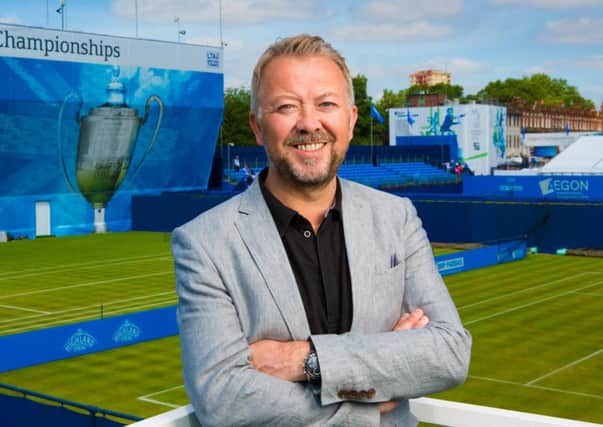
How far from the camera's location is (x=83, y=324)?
1948cm

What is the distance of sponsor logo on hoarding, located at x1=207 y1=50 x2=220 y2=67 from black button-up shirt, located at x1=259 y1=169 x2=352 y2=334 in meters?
51.6

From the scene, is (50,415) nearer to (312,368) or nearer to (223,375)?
(223,375)

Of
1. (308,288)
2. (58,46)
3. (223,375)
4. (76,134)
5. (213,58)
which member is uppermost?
(213,58)

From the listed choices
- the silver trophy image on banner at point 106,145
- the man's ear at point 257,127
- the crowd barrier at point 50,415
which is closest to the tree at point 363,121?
the silver trophy image on banner at point 106,145

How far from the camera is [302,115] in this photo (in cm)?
325

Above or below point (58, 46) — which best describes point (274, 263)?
below

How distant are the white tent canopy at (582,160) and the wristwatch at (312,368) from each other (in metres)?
55.1

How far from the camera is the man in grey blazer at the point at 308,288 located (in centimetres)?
300

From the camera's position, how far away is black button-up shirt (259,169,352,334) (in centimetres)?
323

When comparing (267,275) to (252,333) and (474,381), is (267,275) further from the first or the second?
(474,381)

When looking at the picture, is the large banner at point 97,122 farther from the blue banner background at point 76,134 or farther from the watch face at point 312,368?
the watch face at point 312,368

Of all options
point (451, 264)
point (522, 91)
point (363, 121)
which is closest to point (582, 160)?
point (451, 264)

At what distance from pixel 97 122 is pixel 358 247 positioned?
45.4 metres

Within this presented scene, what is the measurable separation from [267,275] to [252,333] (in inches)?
8.3
